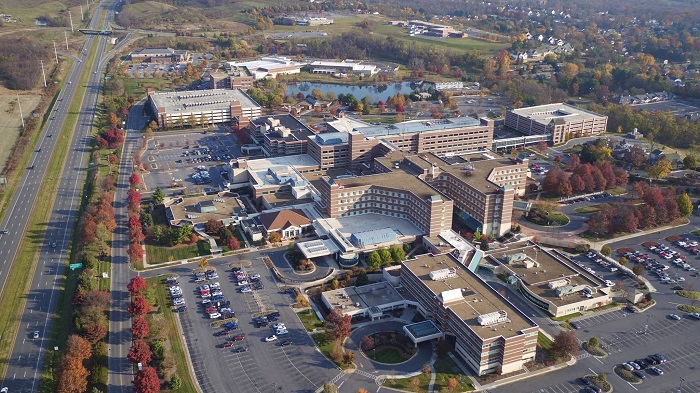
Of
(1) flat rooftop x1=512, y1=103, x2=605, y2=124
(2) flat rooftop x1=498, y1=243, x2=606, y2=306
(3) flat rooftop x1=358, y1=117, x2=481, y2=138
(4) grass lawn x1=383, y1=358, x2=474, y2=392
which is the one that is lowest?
(4) grass lawn x1=383, y1=358, x2=474, y2=392

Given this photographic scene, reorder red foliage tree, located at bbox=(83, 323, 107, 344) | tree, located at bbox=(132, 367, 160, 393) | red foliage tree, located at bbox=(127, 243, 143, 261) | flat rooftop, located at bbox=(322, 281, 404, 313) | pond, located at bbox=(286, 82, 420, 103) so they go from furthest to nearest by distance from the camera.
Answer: pond, located at bbox=(286, 82, 420, 103) < red foliage tree, located at bbox=(127, 243, 143, 261) < flat rooftop, located at bbox=(322, 281, 404, 313) < red foliage tree, located at bbox=(83, 323, 107, 344) < tree, located at bbox=(132, 367, 160, 393)

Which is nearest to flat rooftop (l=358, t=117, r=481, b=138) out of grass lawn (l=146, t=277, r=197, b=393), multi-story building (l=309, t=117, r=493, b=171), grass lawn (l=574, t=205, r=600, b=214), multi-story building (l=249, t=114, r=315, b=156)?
multi-story building (l=309, t=117, r=493, b=171)

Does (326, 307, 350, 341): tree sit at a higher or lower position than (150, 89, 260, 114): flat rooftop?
lower

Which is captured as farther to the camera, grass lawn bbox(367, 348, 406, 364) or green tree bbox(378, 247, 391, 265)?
green tree bbox(378, 247, 391, 265)

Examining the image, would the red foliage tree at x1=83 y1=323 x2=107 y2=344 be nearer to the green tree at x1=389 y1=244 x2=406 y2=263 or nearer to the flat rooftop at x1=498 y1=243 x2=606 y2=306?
the green tree at x1=389 y1=244 x2=406 y2=263

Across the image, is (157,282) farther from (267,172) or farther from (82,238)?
(267,172)

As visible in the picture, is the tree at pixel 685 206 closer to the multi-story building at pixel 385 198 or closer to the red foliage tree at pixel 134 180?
the multi-story building at pixel 385 198
